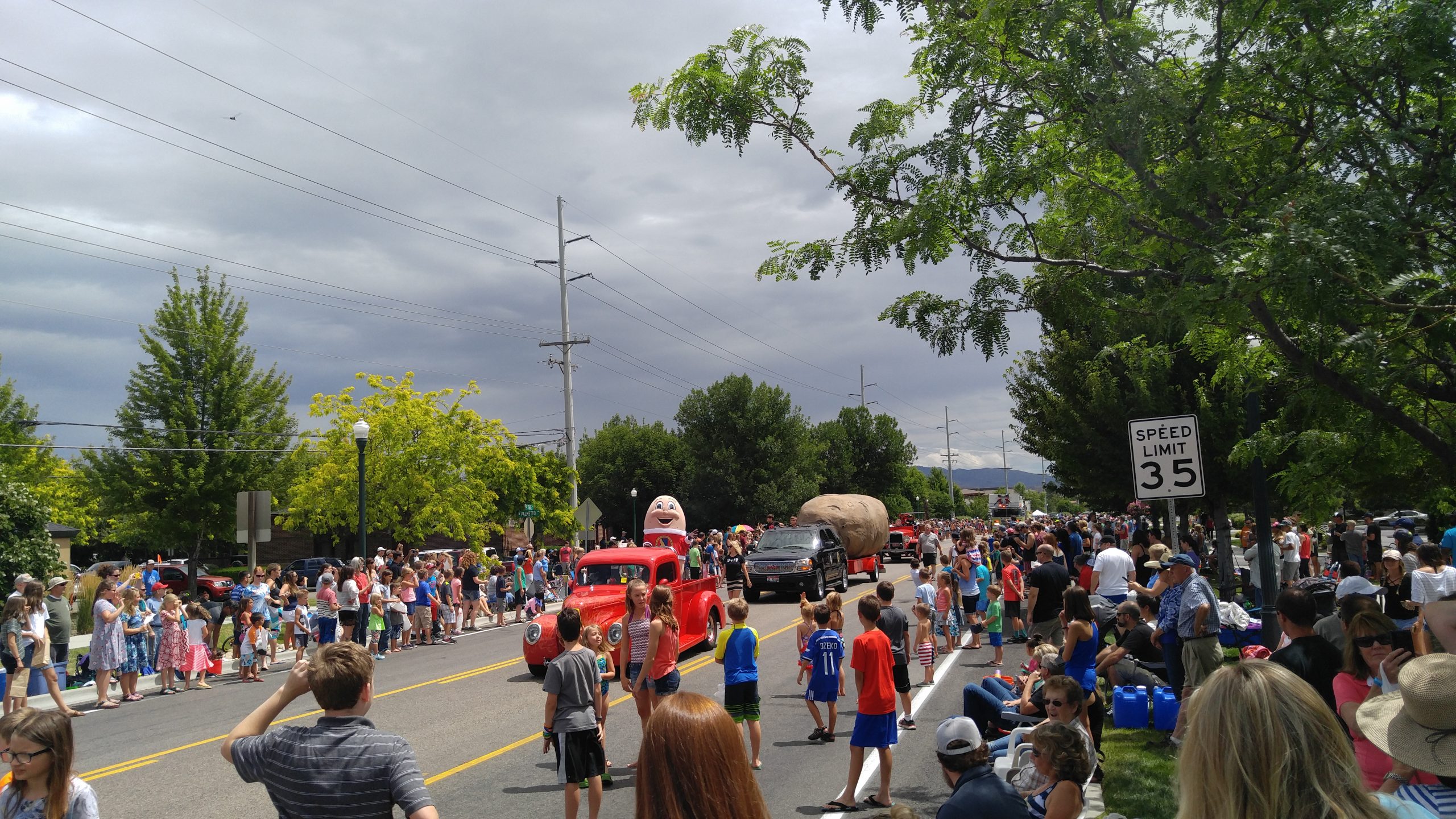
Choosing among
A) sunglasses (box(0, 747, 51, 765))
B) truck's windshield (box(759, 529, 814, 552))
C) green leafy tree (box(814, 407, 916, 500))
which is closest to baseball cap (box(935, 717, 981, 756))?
sunglasses (box(0, 747, 51, 765))

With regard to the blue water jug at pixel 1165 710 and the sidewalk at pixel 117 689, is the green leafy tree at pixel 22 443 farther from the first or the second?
the blue water jug at pixel 1165 710

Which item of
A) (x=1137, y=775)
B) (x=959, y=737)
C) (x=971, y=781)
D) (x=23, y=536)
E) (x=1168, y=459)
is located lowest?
(x=1137, y=775)

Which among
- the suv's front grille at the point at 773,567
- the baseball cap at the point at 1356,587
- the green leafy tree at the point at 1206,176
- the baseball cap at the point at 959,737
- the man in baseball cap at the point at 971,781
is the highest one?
the green leafy tree at the point at 1206,176

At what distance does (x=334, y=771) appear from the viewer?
135 inches

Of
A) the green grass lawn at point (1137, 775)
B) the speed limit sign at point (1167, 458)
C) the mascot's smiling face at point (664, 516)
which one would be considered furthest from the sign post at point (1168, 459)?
the mascot's smiling face at point (664, 516)

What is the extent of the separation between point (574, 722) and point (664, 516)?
20.2 m

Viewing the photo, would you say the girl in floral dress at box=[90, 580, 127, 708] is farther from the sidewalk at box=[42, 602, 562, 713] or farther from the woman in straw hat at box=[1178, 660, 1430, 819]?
the woman in straw hat at box=[1178, 660, 1430, 819]

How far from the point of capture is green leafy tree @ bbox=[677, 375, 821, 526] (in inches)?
2494

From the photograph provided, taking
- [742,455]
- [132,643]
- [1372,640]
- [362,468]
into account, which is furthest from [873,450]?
[1372,640]

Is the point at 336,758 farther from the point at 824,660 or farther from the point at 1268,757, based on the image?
the point at 824,660

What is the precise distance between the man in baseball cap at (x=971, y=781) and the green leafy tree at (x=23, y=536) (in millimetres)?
21714

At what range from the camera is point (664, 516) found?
27.3 metres

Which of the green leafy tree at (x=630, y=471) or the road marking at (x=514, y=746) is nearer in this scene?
the road marking at (x=514, y=746)

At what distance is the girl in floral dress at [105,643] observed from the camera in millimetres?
13898
